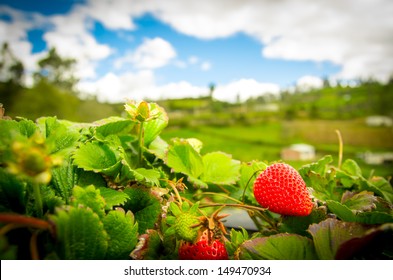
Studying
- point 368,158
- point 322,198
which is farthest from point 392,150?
point 322,198

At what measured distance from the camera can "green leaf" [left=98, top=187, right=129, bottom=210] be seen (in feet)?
1.08

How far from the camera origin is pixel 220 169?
1.61ft

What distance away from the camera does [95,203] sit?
309 mm

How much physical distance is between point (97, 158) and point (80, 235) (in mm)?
112

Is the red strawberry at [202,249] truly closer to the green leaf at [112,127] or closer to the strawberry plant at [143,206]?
the strawberry plant at [143,206]

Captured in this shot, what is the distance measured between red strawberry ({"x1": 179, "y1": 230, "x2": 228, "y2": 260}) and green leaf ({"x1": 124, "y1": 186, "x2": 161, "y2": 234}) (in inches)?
1.9

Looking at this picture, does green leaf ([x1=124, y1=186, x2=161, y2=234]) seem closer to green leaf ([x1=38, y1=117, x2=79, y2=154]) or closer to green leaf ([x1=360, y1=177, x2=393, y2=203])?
green leaf ([x1=38, y1=117, x2=79, y2=154])

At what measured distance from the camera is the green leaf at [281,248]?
0.33 meters

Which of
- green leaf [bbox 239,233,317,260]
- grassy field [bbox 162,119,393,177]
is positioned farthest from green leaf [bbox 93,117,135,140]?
grassy field [bbox 162,119,393,177]

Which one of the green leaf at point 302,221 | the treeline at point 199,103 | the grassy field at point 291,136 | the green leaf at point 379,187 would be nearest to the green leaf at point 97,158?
the green leaf at point 302,221

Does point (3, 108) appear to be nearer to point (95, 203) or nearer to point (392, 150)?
point (95, 203)

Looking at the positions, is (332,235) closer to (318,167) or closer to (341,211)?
(341,211)

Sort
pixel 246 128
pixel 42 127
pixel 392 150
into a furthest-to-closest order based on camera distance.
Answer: pixel 246 128 < pixel 392 150 < pixel 42 127
